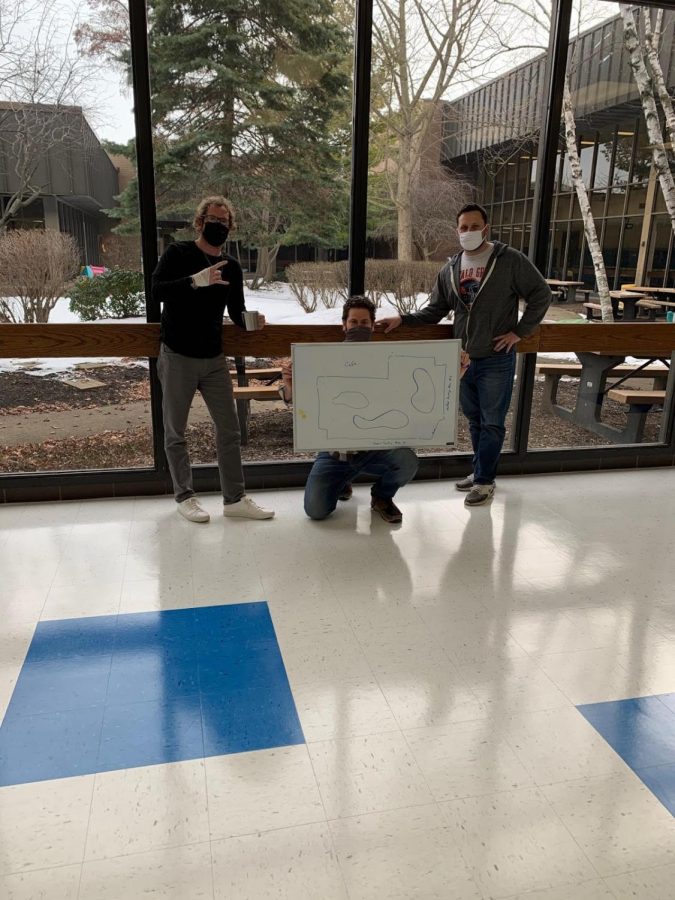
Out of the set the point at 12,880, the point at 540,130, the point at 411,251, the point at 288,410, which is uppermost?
the point at 540,130

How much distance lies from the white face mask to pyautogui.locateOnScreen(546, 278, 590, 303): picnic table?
78 cm

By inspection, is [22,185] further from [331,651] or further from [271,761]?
[271,761]

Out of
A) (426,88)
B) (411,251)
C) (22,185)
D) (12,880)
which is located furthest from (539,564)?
(22,185)

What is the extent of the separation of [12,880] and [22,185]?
9.95ft

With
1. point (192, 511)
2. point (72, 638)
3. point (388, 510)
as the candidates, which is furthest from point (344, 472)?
point (72, 638)

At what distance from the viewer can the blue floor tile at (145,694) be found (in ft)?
6.24

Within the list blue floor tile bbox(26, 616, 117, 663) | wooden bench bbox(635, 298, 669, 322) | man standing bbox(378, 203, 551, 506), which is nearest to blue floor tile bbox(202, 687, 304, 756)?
blue floor tile bbox(26, 616, 117, 663)

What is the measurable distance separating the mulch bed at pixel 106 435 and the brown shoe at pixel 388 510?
0.65 meters

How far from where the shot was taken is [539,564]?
122 inches

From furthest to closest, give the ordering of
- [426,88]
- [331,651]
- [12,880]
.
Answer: [426,88] → [331,651] → [12,880]

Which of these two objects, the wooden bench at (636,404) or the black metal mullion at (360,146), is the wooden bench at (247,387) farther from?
the wooden bench at (636,404)

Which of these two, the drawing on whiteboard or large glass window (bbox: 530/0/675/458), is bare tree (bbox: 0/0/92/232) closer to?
the drawing on whiteboard

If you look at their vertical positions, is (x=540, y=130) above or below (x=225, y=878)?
above

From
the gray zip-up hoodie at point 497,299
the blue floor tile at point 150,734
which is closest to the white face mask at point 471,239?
the gray zip-up hoodie at point 497,299
